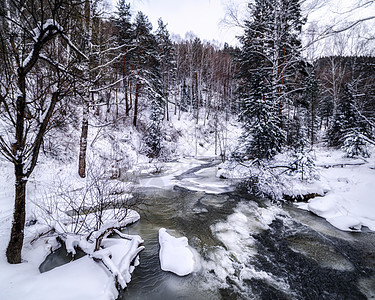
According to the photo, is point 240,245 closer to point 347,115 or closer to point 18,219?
point 18,219

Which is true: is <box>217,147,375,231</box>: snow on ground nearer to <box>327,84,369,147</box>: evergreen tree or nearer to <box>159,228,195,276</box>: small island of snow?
<box>159,228,195,276</box>: small island of snow

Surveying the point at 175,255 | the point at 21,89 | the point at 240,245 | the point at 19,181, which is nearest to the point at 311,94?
the point at 240,245

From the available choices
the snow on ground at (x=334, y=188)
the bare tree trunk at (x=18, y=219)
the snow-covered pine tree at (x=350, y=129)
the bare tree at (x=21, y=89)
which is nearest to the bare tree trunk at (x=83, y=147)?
the bare tree at (x=21, y=89)

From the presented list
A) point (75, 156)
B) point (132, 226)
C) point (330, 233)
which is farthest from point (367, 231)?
point (75, 156)

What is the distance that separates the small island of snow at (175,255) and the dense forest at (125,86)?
2653 mm

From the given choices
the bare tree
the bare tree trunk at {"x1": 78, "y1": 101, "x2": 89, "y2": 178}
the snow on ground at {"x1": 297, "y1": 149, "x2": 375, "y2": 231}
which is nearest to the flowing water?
the snow on ground at {"x1": 297, "y1": 149, "x2": 375, "y2": 231}

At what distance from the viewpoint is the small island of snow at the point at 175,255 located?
3608 millimetres

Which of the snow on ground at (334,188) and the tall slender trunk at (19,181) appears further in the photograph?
the snow on ground at (334,188)

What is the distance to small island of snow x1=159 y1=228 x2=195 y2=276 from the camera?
3.61m

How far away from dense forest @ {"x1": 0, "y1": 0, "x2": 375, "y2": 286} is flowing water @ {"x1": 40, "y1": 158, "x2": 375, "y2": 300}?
2.41 meters

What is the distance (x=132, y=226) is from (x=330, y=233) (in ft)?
19.5

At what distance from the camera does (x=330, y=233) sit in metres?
4.94

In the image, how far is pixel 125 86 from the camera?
570 centimetres

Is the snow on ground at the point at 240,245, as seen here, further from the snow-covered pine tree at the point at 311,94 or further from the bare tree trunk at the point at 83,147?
the snow-covered pine tree at the point at 311,94
